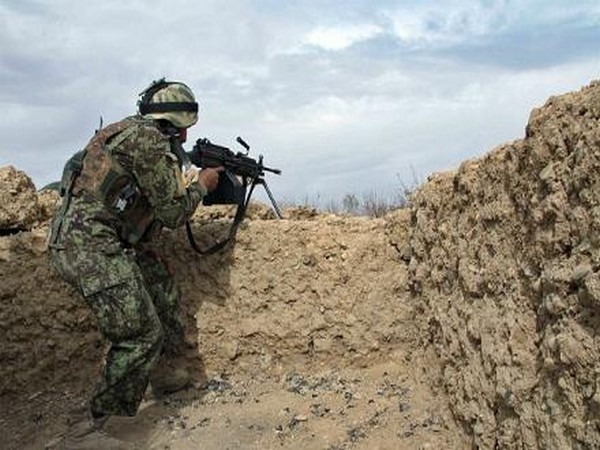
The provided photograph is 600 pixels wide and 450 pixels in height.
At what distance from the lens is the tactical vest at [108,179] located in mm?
4008

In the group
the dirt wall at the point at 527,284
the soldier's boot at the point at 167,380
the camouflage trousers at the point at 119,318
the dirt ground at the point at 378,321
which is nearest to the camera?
the dirt wall at the point at 527,284

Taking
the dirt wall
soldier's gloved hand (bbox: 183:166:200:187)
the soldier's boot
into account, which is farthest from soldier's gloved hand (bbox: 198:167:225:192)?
the dirt wall

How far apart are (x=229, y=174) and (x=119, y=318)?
115cm

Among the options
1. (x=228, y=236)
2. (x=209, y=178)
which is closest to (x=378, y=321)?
(x=228, y=236)

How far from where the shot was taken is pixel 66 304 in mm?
4832

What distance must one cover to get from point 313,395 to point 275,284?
0.77 meters

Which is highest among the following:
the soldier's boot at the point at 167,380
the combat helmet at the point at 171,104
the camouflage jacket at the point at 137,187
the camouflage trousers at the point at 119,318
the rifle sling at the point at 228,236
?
the combat helmet at the point at 171,104

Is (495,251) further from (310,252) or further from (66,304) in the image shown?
(66,304)

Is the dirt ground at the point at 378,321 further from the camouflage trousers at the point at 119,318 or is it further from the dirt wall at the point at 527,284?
the camouflage trousers at the point at 119,318

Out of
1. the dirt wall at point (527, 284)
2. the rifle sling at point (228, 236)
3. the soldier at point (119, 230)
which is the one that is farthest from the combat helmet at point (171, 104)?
the dirt wall at point (527, 284)

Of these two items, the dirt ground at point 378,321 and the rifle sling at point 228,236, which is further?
the rifle sling at point 228,236

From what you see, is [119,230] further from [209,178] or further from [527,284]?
[527,284]

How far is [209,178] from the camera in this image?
175 inches

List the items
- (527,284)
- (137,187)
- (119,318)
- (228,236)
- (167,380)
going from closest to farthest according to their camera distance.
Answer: (527,284)
(119,318)
(137,187)
(167,380)
(228,236)
